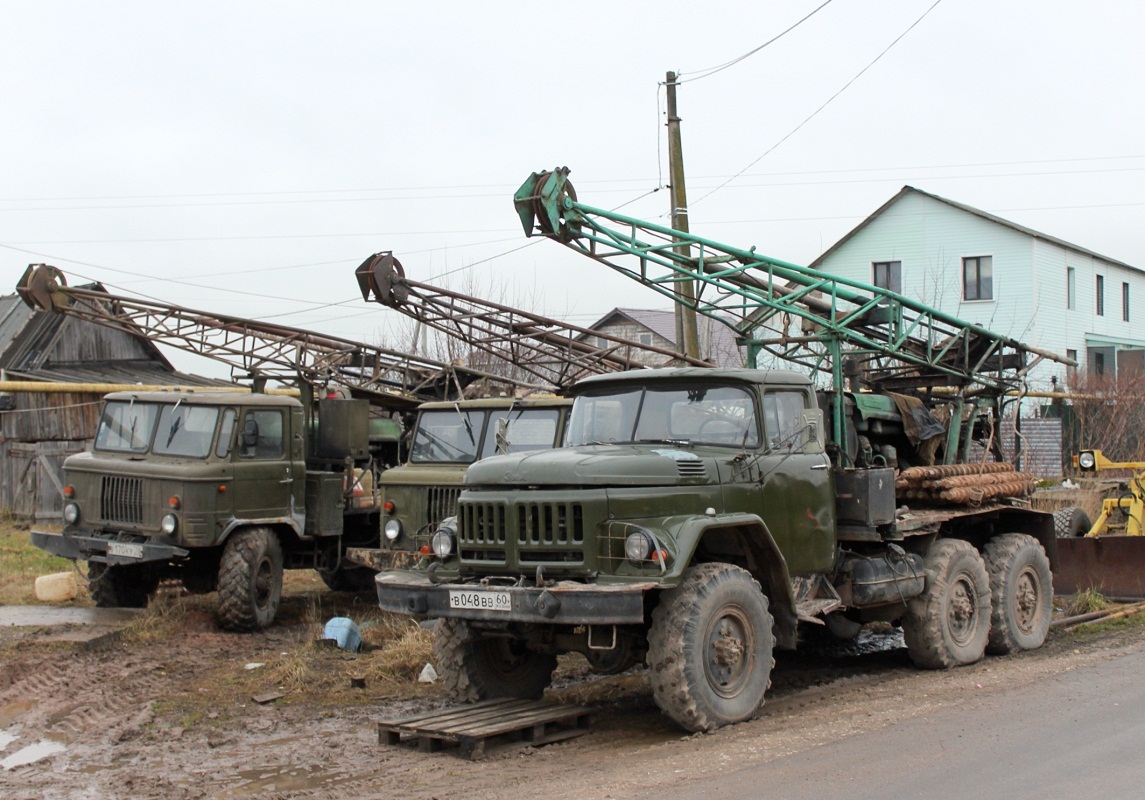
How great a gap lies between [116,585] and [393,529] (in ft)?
9.93

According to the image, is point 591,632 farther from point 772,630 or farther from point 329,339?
point 329,339

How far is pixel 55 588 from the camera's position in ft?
43.1

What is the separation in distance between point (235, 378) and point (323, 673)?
247 inches

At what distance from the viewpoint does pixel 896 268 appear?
1449 inches

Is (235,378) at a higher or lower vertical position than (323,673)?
higher

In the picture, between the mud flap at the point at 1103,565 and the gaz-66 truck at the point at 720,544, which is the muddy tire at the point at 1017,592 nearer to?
the gaz-66 truck at the point at 720,544

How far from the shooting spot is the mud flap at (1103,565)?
1238cm

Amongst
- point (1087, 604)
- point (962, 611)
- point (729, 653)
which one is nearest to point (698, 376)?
point (729, 653)

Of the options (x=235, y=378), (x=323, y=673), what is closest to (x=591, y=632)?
(x=323, y=673)

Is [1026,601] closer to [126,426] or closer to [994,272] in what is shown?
[126,426]

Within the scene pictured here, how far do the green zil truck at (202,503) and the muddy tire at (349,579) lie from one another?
0.64 m

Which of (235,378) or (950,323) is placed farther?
(235,378)

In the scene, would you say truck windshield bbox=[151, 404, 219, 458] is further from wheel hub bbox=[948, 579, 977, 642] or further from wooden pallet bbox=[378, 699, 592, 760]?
wheel hub bbox=[948, 579, 977, 642]

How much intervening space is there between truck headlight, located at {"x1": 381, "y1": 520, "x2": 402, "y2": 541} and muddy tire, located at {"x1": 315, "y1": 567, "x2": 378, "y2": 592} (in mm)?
2087
